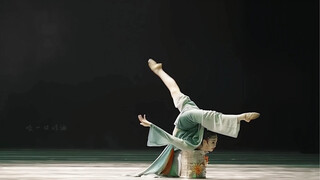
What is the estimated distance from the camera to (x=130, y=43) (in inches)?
352

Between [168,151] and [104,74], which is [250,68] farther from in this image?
[168,151]

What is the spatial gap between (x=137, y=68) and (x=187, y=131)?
431 centimetres

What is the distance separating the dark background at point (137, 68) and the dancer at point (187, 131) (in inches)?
159

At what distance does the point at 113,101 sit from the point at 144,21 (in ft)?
4.07

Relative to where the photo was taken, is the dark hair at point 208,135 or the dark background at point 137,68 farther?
the dark background at point 137,68

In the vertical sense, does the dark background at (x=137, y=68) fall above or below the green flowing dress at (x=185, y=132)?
above

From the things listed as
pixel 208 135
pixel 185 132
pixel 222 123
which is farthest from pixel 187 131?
pixel 222 123

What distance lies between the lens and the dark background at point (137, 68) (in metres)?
8.96

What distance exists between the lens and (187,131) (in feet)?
15.4

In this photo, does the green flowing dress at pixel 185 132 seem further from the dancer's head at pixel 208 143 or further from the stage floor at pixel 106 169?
the stage floor at pixel 106 169

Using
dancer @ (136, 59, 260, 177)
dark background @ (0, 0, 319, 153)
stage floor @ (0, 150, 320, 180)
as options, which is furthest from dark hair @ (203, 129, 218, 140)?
dark background @ (0, 0, 319, 153)

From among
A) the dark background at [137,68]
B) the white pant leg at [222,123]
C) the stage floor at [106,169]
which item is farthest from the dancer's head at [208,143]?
the dark background at [137,68]

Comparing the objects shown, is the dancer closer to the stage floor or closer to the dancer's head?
the dancer's head

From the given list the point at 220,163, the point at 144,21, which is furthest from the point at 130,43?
the point at 220,163
